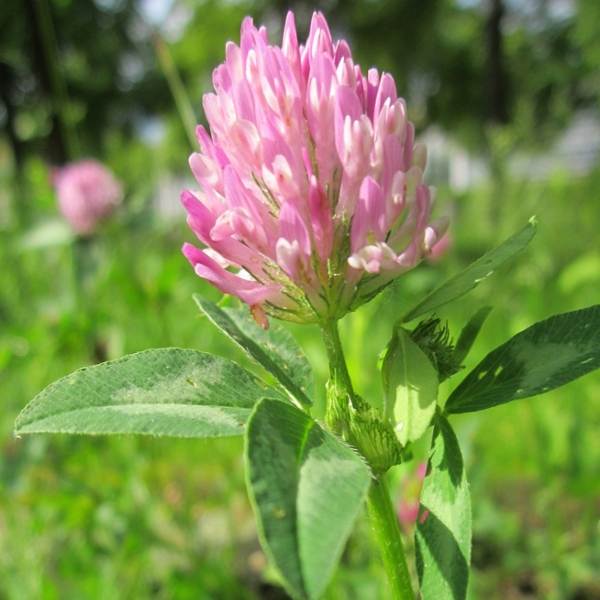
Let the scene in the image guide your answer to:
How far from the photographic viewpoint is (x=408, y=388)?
1.65ft

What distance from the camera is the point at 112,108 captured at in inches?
567

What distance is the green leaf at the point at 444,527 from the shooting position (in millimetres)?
446

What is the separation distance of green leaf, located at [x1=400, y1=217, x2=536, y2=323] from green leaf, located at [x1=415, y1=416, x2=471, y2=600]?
10cm

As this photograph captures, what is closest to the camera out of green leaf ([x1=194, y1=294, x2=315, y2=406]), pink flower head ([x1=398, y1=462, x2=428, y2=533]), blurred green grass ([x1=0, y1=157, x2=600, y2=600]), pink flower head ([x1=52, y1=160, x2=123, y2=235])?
green leaf ([x1=194, y1=294, x2=315, y2=406])

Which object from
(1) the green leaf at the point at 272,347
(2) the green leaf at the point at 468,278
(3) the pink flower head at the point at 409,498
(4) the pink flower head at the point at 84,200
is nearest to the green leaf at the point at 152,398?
(1) the green leaf at the point at 272,347

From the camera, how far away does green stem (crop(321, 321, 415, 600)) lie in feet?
1.70

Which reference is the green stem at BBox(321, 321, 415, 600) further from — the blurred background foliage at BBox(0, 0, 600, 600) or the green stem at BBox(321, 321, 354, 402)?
the blurred background foliage at BBox(0, 0, 600, 600)

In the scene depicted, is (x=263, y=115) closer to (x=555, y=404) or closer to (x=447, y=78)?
(x=555, y=404)

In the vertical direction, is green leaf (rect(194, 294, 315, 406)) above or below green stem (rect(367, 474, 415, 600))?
above

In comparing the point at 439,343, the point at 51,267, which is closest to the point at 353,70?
the point at 439,343

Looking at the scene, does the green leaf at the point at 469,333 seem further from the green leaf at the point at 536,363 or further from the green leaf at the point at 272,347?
the green leaf at the point at 272,347

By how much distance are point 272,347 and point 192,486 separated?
1434 millimetres

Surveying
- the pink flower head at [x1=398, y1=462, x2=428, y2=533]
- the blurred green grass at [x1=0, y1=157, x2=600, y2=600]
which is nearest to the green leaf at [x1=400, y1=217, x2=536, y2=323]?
the blurred green grass at [x1=0, y1=157, x2=600, y2=600]

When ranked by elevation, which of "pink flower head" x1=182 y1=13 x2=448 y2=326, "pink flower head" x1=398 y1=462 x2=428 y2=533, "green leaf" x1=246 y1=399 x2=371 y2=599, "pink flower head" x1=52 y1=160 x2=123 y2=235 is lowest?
"pink flower head" x1=398 y1=462 x2=428 y2=533
